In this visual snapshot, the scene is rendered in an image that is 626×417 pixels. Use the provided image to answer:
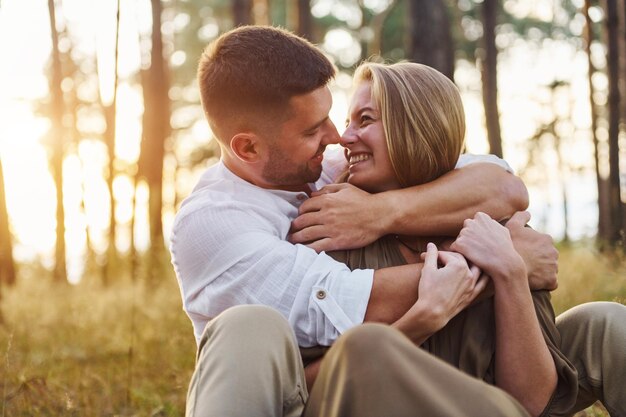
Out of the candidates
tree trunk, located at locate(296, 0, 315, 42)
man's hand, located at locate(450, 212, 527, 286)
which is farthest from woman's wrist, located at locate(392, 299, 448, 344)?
tree trunk, located at locate(296, 0, 315, 42)

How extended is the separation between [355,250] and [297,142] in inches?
17.6

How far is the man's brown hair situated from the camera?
2.73m

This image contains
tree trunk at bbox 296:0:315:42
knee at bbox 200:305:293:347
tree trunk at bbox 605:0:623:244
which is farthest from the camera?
tree trunk at bbox 296:0:315:42

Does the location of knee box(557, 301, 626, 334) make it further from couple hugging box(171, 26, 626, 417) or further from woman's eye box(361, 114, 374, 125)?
woman's eye box(361, 114, 374, 125)

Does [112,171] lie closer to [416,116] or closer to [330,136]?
[330,136]

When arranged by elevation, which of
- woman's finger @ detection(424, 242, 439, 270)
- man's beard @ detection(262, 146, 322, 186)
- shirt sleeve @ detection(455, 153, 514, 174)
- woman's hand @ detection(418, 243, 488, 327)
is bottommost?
woman's hand @ detection(418, 243, 488, 327)

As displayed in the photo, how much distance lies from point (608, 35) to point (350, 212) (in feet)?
27.9

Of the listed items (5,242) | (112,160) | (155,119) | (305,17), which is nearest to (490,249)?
(112,160)

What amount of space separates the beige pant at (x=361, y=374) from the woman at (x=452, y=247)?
0.43 ft

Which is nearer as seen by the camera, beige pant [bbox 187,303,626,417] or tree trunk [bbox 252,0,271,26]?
beige pant [bbox 187,303,626,417]

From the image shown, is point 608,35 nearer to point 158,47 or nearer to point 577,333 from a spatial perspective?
point 158,47

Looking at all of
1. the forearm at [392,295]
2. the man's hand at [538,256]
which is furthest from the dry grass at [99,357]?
the man's hand at [538,256]

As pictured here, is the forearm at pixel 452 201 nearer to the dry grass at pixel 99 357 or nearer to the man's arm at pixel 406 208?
the man's arm at pixel 406 208

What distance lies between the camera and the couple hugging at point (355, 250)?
80.2 inches
